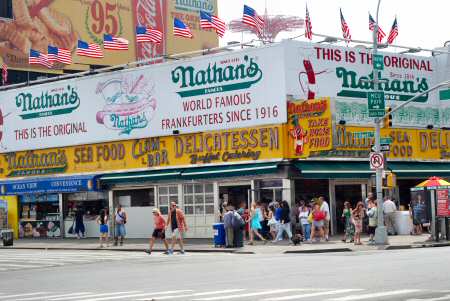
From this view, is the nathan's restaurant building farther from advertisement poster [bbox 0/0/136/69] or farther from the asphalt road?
advertisement poster [bbox 0/0/136/69]

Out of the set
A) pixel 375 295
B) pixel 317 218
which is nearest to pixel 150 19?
pixel 317 218

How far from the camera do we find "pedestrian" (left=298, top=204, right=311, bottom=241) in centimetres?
3712

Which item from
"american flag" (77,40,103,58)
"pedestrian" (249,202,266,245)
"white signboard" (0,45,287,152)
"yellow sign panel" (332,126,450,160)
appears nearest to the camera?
"pedestrian" (249,202,266,245)

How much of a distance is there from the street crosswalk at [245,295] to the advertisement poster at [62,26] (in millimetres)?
57337

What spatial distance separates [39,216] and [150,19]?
38.2m

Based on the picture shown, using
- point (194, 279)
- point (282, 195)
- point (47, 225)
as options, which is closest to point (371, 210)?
point (282, 195)

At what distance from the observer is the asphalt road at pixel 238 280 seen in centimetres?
1546

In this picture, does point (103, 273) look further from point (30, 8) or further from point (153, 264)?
point (30, 8)

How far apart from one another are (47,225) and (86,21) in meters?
33.1

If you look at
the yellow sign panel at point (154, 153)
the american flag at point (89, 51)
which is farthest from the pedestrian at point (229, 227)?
the american flag at point (89, 51)

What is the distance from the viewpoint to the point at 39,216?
169 feet

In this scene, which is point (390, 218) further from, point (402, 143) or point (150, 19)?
point (150, 19)

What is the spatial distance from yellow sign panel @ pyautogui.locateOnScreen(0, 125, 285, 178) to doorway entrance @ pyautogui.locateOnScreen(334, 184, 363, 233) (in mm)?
4038

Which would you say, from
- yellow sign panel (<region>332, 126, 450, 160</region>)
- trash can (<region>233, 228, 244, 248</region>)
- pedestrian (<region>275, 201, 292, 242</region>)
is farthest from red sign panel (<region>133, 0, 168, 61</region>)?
trash can (<region>233, 228, 244, 248</region>)
